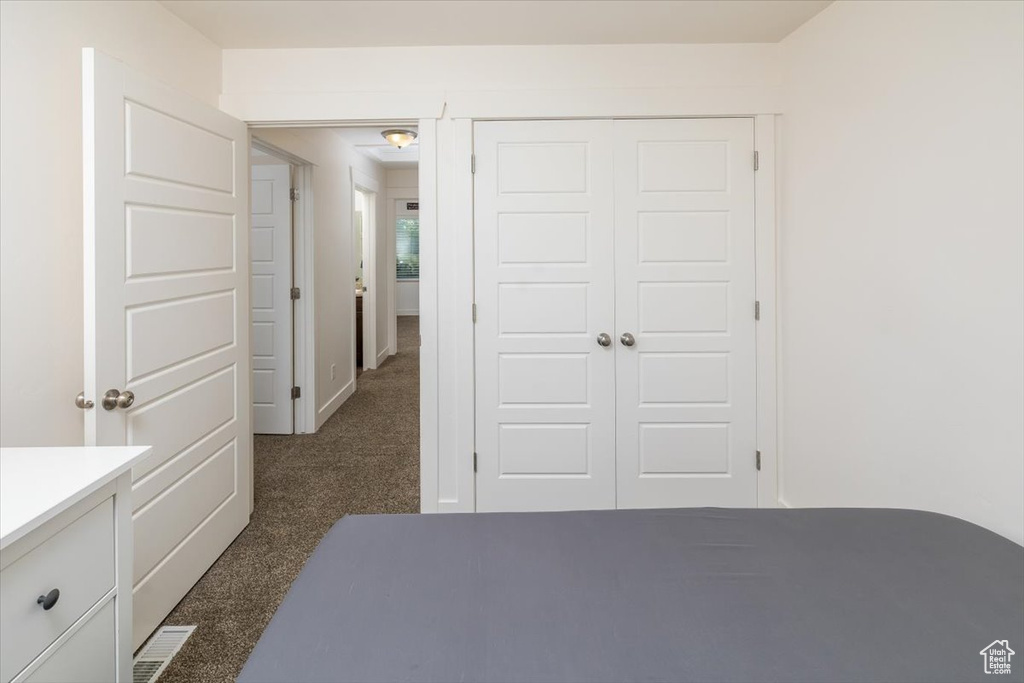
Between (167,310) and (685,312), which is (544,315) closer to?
(685,312)

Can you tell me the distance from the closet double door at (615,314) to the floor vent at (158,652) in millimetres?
1389

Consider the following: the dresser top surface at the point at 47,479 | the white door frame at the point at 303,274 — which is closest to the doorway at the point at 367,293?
the white door frame at the point at 303,274

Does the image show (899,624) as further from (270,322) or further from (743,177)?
(270,322)

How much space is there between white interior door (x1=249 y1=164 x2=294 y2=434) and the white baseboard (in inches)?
11.4

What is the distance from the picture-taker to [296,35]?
2.69m

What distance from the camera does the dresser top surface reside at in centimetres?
106

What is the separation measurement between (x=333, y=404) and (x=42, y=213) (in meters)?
3.44

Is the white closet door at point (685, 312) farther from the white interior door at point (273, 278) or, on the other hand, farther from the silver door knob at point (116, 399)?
the white interior door at point (273, 278)

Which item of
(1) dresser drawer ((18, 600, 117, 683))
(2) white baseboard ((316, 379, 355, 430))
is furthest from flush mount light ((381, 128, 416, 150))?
(1) dresser drawer ((18, 600, 117, 683))

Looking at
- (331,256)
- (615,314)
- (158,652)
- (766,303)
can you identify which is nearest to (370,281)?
(331,256)

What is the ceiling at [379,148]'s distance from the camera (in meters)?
5.11

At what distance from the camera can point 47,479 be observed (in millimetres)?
1252

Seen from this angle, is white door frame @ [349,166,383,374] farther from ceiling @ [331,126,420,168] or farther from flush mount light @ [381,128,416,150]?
flush mount light @ [381,128,416,150]

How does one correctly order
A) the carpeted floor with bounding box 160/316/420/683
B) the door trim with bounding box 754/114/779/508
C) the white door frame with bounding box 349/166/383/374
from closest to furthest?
the carpeted floor with bounding box 160/316/420/683 < the door trim with bounding box 754/114/779/508 < the white door frame with bounding box 349/166/383/374
